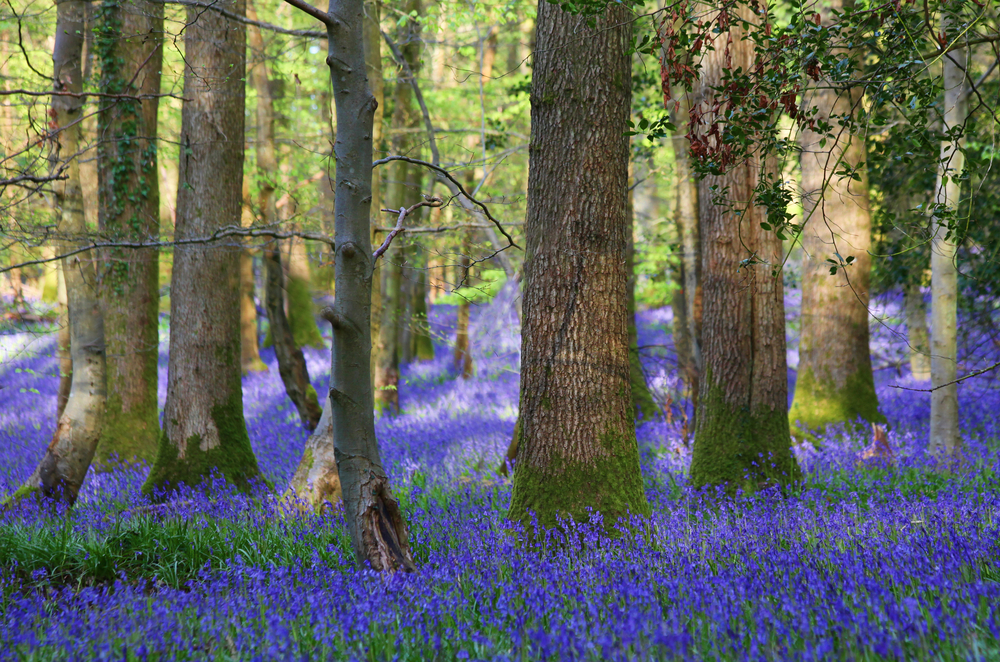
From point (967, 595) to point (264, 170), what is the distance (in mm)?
13427

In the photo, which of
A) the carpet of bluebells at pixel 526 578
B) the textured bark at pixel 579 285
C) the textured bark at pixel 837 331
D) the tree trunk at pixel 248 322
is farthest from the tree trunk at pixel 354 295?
the tree trunk at pixel 248 322

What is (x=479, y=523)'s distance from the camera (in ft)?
16.7

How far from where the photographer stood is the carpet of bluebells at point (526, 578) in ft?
9.00

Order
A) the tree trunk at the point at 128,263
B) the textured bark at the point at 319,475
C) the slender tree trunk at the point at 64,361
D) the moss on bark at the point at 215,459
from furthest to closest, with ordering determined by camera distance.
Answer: the slender tree trunk at the point at 64,361 → the tree trunk at the point at 128,263 → the moss on bark at the point at 215,459 → the textured bark at the point at 319,475

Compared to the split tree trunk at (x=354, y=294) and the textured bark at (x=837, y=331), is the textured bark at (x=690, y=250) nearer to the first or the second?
the textured bark at (x=837, y=331)

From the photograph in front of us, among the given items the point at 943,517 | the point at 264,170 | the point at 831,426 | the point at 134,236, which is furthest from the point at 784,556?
the point at 264,170

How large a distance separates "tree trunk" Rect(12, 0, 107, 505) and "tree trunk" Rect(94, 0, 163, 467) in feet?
6.46

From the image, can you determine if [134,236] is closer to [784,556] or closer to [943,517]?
[784,556]

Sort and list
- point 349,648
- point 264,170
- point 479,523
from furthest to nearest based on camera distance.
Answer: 1. point 264,170
2. point 479,523
3. point 349,648

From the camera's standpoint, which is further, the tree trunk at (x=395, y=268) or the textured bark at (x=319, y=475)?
the tree trunk at (x=395, y=268)

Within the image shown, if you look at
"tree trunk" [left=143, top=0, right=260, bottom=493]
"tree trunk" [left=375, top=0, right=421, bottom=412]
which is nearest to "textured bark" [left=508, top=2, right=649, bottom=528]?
"tree trunk" [left=143, top=0, right=260, bottom=493]

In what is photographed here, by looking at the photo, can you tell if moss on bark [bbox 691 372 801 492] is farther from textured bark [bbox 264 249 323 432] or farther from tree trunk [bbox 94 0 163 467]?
tree trunk [bbox 94 0 163 467]

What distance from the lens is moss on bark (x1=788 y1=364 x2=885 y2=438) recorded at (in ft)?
29.4

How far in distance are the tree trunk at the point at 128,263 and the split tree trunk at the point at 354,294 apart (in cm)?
578
